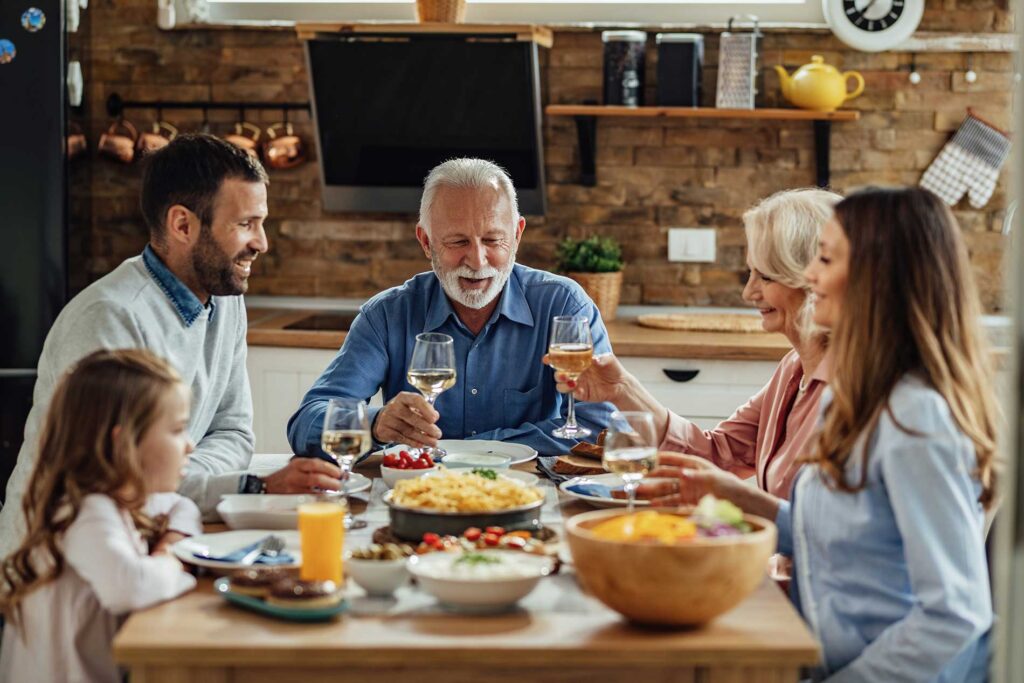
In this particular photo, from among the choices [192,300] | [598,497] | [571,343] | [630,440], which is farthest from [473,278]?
[630,440]

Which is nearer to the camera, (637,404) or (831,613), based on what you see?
(831,613)

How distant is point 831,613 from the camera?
1734 millimetres

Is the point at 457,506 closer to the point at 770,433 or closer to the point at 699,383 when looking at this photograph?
the point at 770,433

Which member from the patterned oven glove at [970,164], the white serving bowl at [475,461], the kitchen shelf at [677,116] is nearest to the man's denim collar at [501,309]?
the white serving bowl at [475,461]

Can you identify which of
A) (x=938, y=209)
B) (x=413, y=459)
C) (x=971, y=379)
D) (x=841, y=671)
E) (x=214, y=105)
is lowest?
(x=841, y=671)

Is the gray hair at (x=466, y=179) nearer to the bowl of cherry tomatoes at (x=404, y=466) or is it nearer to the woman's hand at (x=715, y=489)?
the bowl of cherry tomatoes at (x=404, y=466)

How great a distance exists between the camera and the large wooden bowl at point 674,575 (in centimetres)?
148

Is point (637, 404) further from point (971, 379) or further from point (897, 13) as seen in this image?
point (897, 13)

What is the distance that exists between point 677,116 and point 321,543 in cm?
312

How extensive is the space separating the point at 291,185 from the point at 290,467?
265 cm

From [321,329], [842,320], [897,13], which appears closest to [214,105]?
[321,329]

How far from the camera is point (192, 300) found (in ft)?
7.90

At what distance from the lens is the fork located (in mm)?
1746

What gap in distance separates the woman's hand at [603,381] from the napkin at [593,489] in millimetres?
362
